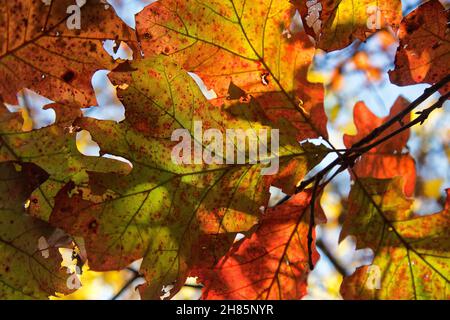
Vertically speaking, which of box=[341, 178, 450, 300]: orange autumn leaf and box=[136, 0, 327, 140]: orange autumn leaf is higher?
box=[136, 0, 327, 140]: orange autumn leaf

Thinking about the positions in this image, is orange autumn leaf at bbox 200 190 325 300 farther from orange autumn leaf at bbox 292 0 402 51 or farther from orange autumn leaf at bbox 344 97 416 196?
orange autumn leaf at bbox 344 97 416 196

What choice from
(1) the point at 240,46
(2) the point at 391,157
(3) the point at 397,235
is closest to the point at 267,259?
(3) the point at 397,235

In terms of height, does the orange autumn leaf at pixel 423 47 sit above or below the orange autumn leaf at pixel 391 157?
below

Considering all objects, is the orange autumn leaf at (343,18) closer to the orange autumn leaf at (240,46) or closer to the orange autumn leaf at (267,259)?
the orange autumn leaf at (240,46)

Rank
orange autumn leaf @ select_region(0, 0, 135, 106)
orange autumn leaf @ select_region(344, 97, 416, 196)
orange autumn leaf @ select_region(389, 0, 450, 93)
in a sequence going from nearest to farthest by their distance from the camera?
orange autumn leaf @ select_region(0, 0, 135, 106) → orange autumn leaf @ select_region(389, 0, 450, 93) → orange autumn leaf @ select_region(344, 97, 416, 196)

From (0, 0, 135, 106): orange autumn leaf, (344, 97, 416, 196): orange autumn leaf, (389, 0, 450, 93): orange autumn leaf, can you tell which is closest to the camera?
(0, 0, 135, 106): orange autumn leaf

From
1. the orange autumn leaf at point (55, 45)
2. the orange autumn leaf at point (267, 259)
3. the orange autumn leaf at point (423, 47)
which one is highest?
the orange autumn leaf at point (423, 47)

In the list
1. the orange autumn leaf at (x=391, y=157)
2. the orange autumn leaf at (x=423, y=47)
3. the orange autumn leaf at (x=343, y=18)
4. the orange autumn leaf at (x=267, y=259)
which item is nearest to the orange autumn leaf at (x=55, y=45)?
the orange autumn leaf at (x=343, y=18)

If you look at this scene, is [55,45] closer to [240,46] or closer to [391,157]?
[240,46]

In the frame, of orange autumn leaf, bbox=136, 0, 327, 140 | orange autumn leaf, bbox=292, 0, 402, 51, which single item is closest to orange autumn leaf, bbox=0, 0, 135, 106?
orange autumn leaf, bbox=136, 0, 327, 140

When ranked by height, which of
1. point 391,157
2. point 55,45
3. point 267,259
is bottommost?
point 267,259

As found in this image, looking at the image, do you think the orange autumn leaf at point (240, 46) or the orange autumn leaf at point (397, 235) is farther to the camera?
the orange autumn leaf at point (397, 235)

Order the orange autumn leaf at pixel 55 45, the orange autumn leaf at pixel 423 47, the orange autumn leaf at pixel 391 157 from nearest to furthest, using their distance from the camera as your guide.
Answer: the orange autumn leaf at pixel 55 45
the orange autumn leaf at pixel 423 47
the orange autumn leaf at pixel 391 157

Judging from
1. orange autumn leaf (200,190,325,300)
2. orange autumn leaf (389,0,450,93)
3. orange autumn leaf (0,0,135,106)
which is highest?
orange autumn leaf (389,0,450,93)
